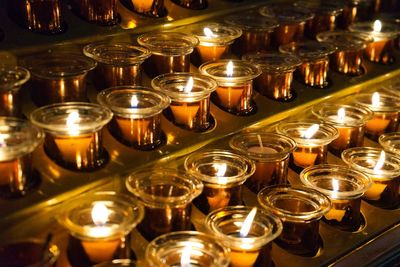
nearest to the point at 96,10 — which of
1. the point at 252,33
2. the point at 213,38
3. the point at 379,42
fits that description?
the point at 213,38

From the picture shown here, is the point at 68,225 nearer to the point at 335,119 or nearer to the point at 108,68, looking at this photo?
the point at 108,68

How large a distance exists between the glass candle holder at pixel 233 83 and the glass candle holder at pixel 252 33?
0.42 feet

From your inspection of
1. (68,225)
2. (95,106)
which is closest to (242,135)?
(95,106)

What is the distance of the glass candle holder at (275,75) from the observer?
5.01 feet

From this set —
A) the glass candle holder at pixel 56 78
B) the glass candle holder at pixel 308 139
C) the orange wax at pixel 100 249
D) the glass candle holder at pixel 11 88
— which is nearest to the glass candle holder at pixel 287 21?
the glass candle holder at pixel 308 139

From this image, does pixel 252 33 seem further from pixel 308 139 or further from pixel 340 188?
pixel 340 188

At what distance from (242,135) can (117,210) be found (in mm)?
405

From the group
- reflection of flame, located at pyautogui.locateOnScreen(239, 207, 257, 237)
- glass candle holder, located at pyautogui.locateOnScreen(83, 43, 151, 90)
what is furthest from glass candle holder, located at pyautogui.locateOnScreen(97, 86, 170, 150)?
reflection of flame, located at pyautogui.locateOnScreen(239, 207, 257, 237)

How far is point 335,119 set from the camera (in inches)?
61.4

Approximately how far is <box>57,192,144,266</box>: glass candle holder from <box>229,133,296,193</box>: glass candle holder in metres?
0.32

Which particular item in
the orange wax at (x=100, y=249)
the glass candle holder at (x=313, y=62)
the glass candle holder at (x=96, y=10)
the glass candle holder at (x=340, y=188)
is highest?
the glass candle holder at (x=96, y=10)

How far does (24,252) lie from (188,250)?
0.86 feet

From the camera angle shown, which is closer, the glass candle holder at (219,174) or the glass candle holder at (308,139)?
the glass candle holder at (219,174)

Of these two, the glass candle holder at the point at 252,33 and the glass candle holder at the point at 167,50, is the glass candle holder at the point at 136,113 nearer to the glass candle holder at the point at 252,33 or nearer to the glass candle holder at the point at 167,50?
the glass candle holder at the point at 167,50
